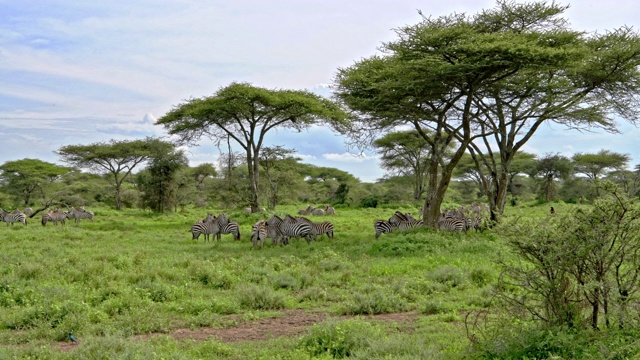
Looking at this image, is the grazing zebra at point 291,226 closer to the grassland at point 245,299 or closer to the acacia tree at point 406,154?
the grassland at point 245,299

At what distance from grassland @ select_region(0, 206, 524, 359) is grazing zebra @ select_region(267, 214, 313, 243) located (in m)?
1.60

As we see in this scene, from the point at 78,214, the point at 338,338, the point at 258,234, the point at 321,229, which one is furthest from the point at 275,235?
the point at 78,214

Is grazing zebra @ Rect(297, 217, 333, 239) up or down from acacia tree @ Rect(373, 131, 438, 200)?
down

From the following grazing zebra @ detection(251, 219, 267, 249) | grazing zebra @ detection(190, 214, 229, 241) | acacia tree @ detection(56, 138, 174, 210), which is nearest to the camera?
grazing zebra @ detection(251, 219, 267, 249)

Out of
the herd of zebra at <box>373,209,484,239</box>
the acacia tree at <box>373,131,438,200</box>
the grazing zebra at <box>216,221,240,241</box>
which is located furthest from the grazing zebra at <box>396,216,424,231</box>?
the acacia tree at <box>373,131,438,200</box>

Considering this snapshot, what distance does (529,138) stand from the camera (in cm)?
1883

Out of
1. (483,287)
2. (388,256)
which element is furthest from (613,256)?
(388,256)

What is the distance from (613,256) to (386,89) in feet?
40.7

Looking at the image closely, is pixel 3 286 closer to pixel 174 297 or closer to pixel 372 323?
pixel 174 297

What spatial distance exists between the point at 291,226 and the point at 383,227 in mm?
3256

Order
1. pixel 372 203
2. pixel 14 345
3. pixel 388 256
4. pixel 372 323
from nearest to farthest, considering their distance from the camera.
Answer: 1. pixel 14 345
2. pixel 372 323
3. pixel 388 256
4. pixel 372 203

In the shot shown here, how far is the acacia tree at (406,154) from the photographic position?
3594cm

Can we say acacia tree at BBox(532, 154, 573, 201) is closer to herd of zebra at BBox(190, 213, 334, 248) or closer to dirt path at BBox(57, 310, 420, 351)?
herd of zebra at BBox(190, 213, 334, 248)

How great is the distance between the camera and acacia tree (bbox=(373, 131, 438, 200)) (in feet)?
118
